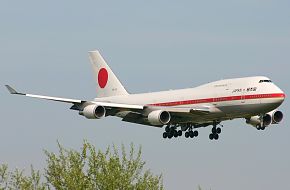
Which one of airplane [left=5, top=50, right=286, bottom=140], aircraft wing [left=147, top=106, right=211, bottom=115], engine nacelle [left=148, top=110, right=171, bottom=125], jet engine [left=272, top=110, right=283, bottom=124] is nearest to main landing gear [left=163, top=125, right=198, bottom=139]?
airplane [left=5, top=50, right=286, bottom=140]

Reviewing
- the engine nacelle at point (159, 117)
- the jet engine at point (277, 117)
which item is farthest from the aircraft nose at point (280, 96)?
the engine nacelle at point (159, 117)

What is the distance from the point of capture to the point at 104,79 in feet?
364

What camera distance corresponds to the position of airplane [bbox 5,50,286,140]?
8800 cm

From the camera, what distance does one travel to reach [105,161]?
62688 millimetres

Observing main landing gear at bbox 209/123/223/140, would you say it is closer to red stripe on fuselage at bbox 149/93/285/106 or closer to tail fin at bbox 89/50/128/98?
red stripe on fuselage at bbox 149/93/285/106

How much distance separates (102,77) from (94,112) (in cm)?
1907

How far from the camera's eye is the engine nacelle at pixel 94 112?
9300 centimetres

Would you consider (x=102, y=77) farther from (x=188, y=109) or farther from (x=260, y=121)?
(x=260, y=121)

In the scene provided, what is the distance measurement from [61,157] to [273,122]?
3552 centimetres

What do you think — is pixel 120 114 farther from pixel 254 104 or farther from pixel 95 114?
pixel 254 104

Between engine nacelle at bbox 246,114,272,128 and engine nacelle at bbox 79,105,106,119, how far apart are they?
15.1 m

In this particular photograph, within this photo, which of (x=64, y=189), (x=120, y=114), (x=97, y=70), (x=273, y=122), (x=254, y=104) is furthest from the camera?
(x=97, y=70)

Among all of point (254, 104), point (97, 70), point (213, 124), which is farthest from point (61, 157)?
point (97, 70)

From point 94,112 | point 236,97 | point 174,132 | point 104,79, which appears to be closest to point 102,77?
point 104,79
